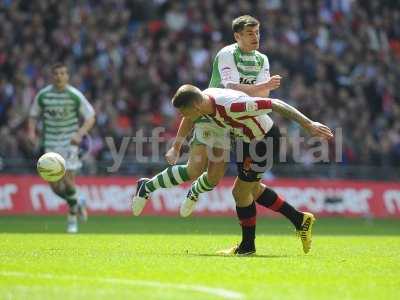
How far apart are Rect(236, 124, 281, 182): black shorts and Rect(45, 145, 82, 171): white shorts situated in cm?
608

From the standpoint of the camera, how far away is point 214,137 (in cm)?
1124

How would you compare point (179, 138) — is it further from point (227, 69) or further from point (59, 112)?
point (59, 112)

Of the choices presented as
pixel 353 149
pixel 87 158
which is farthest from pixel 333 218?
pixel 87 158

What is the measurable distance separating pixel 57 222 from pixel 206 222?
304 cm

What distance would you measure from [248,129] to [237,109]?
558 mm

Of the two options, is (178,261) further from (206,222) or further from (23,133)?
(23,133)

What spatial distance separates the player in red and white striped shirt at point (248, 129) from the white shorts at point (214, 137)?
17 centimetres

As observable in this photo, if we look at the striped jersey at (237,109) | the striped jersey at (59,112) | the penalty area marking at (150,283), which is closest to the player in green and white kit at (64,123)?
the striped jersey at (59,112)

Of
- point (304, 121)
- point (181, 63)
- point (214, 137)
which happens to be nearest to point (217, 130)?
point (214, 137)

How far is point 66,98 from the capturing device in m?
16.8

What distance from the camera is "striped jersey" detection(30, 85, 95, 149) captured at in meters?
16.8

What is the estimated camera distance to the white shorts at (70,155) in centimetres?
1673

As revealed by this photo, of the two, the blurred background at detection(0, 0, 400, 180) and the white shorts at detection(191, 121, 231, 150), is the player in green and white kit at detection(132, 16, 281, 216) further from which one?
the blurred background at detection(0, 0, 400, 180)

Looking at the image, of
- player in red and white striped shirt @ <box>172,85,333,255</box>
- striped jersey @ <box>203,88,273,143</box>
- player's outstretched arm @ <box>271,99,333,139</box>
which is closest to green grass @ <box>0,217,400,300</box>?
player in red and white striped shirt @ <box>172,85,333,255</box>
